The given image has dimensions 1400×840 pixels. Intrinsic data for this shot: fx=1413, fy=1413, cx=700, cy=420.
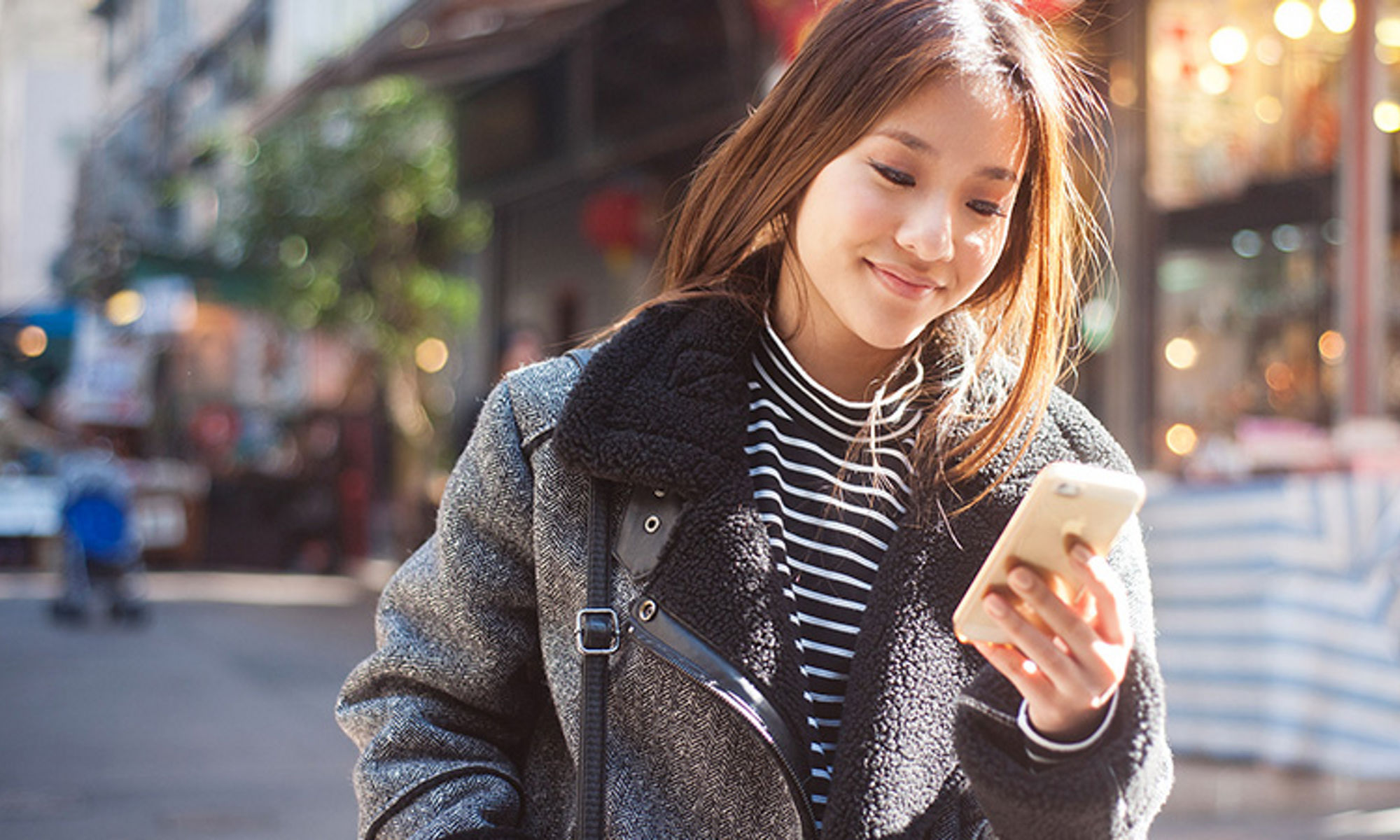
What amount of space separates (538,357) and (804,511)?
22.5 feet

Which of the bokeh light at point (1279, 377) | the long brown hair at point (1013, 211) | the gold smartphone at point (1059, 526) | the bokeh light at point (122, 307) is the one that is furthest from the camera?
the bokeh light at point (122, 307)

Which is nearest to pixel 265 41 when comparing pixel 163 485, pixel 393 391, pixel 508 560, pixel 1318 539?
pixel 393 391

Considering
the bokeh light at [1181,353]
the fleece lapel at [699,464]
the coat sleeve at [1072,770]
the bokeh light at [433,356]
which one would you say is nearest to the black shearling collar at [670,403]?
the fleece lapel at [699,464]

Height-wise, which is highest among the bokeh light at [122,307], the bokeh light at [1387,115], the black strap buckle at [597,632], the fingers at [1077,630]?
the bokeh light at [1387,115]

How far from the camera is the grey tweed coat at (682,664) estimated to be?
138 centimetres

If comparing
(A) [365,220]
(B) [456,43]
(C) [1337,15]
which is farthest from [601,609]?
(A) [365,220]

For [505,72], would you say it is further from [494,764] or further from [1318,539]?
[494,764]

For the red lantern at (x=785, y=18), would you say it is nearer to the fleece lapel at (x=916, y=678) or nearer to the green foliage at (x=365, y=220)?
the fleece lapel at (x=916, y=678)

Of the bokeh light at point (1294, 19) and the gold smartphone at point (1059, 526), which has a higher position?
the bokeh light at point (1294, 19)

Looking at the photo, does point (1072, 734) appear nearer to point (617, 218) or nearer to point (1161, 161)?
point (1161, 161)

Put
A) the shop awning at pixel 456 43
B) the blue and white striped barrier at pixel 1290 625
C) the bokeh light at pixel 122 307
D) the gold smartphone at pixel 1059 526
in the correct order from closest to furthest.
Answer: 1. the gold smartphone at pixel 1059 526
2. the blue and white striped barrier at pixel 1290 625
3. the shop awning at pixel 456 43
4. the bokeh light at pixel 122 307

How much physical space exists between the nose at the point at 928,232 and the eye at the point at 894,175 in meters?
0.03

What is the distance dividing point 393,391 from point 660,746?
15.8 meters

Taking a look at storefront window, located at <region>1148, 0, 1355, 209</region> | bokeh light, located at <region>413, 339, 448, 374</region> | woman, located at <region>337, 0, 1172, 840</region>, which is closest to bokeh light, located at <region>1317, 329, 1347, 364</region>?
storefront window, located at <region>1148, 0, 1355, 209</region>
